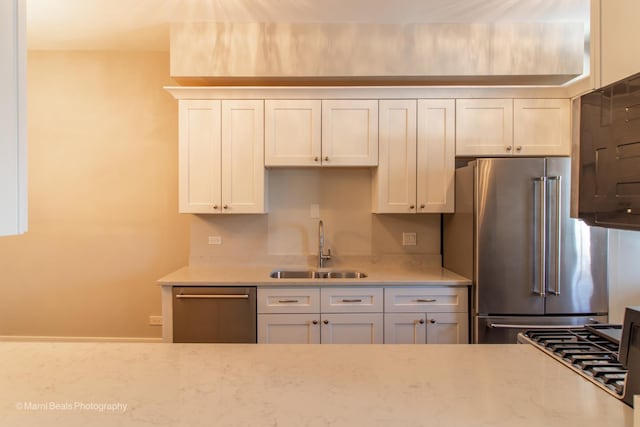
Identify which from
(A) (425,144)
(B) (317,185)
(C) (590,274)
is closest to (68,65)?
(B) (317,185)

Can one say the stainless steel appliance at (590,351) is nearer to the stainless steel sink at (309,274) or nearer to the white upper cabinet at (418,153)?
the white upper cabinet at (418,153)

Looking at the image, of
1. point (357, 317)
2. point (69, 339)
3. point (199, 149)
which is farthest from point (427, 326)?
point (69, 339)

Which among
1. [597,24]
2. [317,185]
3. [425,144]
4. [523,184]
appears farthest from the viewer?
[317,185]

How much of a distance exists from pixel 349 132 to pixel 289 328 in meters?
1.54

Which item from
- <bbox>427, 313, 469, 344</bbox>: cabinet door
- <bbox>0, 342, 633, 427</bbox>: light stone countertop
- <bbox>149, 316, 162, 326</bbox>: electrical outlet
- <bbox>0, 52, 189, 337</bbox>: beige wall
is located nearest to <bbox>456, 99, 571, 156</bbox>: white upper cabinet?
<bbox>427, 313, 469, 344</bbox>: cabinet door

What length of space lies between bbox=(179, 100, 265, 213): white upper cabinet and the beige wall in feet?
2.05

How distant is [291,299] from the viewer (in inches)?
104

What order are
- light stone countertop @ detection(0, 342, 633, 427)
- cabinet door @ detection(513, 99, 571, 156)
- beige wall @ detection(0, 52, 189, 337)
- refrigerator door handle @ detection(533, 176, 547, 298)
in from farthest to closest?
beige wall @ detection(0, 52, 189, 337)
cabinet door @ detection(513, 99, 571, 156)
refrigerator door handle @ detection(533, 176, 547, 298)
light stone countertop @ detection(0, 342, 633, 427)

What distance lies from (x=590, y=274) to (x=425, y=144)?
1.43 metres

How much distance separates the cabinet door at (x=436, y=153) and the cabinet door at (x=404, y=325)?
867 mm

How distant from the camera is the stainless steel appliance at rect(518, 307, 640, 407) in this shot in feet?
3.24

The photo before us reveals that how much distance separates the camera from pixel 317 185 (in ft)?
10.8

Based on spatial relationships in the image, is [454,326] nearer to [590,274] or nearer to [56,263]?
[590,274]

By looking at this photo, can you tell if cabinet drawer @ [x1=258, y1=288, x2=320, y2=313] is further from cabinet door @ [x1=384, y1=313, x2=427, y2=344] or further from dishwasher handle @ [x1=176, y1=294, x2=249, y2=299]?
cabinet door @ [x1=384, y1=313, x2=427, y2=344]
